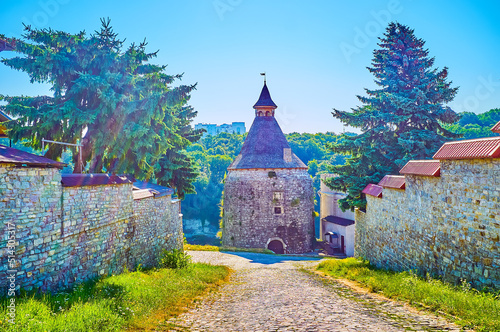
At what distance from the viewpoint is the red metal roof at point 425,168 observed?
708 cm

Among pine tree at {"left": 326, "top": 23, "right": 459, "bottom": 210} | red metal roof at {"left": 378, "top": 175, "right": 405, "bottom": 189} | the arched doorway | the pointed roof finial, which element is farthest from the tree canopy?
red metal roof at {"left": 378, "top": 175, "right": 405, "bottom": 189}

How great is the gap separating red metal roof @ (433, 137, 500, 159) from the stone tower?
51.0ft

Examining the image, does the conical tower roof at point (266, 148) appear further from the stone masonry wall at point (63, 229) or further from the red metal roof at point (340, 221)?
the stone masonry wall at point (63, 229)

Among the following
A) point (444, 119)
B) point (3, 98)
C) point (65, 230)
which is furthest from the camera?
point (444, 119)

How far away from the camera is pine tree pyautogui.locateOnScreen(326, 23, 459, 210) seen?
1484cm

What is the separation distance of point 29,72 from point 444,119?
17.3 metres

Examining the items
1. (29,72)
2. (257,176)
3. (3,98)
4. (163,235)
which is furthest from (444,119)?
(3,98)

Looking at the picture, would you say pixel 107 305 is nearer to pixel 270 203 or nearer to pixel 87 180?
pixel 87 180

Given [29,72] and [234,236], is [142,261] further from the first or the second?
[234,236]

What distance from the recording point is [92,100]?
10922 millimetres

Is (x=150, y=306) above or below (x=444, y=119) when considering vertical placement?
below

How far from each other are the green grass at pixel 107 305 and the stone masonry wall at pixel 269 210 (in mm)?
14040

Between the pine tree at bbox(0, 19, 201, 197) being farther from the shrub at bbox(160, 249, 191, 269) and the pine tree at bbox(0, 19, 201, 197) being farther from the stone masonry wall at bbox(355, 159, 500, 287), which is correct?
the stone masonry wall at bbox(355, 159, 500, 287)

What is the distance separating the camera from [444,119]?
15.4m
